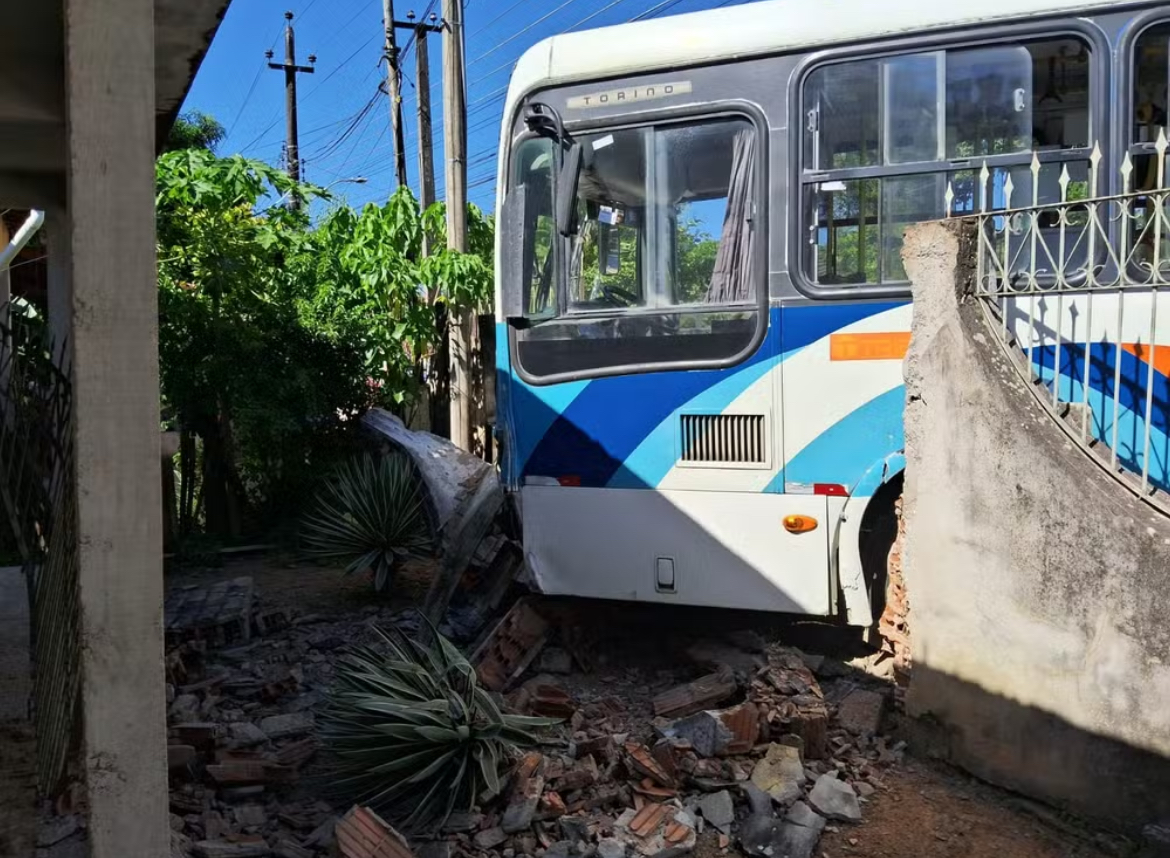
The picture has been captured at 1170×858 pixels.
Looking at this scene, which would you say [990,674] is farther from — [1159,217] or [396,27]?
[396,27]

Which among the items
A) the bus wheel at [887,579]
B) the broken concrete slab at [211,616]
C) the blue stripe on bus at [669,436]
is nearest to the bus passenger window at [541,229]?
the blue stripe on bus at [669,436]

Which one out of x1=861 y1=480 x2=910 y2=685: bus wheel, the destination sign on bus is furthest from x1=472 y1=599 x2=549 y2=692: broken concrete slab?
the destination sign on bus

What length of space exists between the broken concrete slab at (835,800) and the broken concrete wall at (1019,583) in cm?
55

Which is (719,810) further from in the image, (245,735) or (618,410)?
(245,735)

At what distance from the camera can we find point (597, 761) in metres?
4.53

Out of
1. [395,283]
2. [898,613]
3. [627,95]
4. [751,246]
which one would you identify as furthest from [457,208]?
[898,613]

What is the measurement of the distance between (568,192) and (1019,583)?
2.91 metres

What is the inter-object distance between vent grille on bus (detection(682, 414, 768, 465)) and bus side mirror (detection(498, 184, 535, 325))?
3.73ft

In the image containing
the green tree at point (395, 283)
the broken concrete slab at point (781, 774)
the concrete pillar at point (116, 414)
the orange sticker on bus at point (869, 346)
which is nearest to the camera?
the concrete pillar at point (116, 414)

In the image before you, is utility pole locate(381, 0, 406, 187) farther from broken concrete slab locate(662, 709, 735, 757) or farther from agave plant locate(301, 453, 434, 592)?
broken concrete slab locate(662, 709, 735, 757)

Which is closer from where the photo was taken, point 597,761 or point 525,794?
point 525,794

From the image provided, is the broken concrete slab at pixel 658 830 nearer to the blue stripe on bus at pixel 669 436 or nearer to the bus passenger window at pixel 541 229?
the blue stripe on bus at pixel 669 436

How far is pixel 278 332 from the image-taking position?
10500mm

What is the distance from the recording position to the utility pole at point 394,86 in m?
15.6
